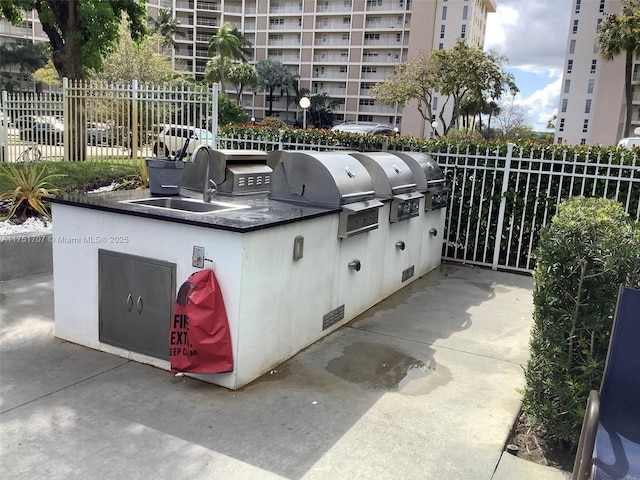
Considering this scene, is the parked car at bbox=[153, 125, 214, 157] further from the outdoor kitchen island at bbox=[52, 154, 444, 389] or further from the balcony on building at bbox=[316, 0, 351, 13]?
the balcony on building at bbox=[316, 0, 351, 13]

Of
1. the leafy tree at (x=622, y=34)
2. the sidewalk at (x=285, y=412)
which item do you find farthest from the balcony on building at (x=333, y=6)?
the sidewalk at (x=285, y=412)

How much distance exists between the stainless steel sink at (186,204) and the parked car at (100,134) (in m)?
6.80

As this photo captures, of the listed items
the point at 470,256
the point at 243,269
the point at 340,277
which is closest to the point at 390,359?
the point at 340,277

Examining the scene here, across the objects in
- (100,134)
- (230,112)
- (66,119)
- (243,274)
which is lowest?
(243,274)

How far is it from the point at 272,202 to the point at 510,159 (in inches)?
159

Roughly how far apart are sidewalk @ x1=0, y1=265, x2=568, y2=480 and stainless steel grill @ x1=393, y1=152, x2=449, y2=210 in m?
2.26

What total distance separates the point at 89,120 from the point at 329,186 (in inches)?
340

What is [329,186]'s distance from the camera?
4.81 metres

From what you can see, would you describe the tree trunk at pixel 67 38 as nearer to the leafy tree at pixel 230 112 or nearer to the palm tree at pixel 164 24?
the leafy tree at pixel 230 112

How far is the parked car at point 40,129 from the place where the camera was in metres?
11.9

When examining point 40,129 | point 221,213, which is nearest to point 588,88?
point 40,129

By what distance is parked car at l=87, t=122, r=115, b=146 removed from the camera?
11.1 meters

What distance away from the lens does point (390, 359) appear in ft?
14.9

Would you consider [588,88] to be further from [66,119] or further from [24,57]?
[66,119]
